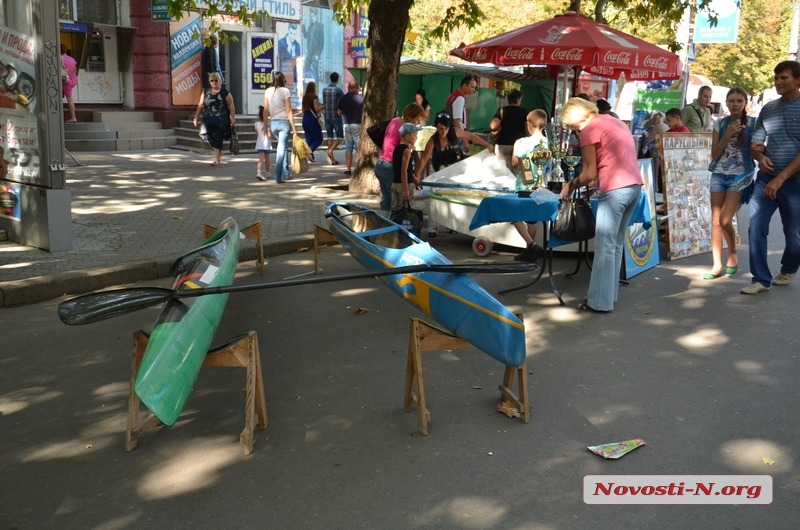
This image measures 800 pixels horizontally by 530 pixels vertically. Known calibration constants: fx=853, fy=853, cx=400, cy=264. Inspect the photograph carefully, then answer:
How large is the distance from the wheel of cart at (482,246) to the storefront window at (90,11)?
14.0 metres

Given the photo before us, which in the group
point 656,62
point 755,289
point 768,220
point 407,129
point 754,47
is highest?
point 754,47

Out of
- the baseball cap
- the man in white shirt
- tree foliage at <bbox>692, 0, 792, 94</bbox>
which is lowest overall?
the baseball cap

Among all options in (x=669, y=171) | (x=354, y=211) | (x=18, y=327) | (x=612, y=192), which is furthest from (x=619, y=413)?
(x=669, y=171)

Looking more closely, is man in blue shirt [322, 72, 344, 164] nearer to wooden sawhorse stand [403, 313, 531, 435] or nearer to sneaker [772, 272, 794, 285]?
sneaker [772, 272, 794, 285]

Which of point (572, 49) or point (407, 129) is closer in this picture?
point (407, 129)

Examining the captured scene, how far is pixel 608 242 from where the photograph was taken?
720 centimetres

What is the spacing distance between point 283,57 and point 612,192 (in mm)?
17605

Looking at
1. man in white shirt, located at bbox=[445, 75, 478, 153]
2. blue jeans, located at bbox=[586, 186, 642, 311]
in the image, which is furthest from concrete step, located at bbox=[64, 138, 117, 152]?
blue jeans, located at bbox=[586, 186, 642, 311]

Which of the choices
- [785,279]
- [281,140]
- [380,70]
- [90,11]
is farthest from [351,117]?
[785,279]

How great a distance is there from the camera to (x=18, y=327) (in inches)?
262

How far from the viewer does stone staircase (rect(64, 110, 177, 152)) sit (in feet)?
61.0

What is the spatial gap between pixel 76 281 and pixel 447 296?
13.0 feet

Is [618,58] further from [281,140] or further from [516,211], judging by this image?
[281,140]

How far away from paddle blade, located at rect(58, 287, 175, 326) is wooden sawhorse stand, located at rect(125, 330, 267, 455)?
0.77ft
